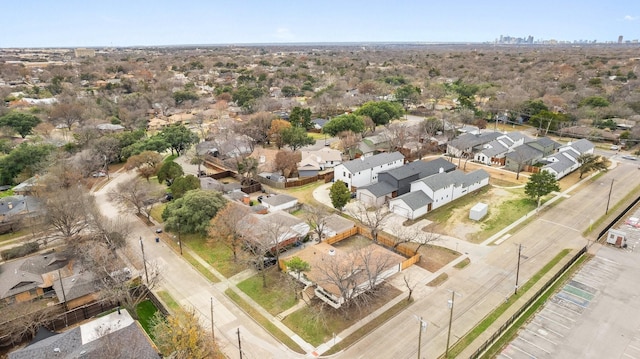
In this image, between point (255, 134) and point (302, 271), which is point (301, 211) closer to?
point (302, 271)

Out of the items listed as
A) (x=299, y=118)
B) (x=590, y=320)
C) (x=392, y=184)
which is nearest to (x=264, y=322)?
(x=590, y=320)

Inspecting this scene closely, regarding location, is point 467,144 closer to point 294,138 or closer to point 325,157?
point 325,157

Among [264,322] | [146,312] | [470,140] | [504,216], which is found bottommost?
[146,312]

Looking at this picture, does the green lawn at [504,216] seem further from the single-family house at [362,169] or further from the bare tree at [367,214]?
the single-family house at [362,169]

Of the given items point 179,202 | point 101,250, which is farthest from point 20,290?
point 179,202

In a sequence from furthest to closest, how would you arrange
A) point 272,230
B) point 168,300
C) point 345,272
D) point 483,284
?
point 272,230 < point 483,284 < point 168,300 < point 345,272
